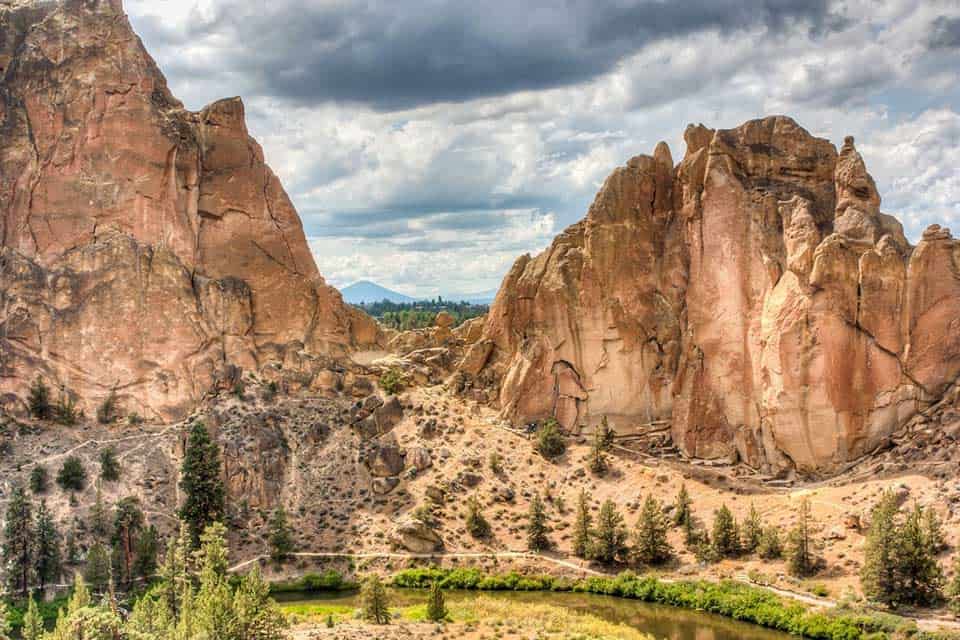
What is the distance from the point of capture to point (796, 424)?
6819 centimetres

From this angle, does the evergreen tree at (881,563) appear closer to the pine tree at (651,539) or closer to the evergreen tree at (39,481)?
the pine tree at (651,539)

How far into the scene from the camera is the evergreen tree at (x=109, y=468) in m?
73.6

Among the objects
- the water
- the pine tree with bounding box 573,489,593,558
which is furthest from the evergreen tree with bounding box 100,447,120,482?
the pine tree with bounding box 573,489,593,558

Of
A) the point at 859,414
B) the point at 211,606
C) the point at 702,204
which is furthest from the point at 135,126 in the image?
the point at 859,414

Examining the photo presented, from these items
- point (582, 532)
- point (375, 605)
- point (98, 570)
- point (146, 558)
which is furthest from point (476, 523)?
point (98, 570)

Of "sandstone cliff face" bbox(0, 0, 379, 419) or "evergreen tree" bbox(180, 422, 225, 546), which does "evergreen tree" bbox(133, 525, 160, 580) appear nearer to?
"evergreen tree" bbox(180, 422, 225, 546)

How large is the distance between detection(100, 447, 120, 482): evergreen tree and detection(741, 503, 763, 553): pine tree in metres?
48.9

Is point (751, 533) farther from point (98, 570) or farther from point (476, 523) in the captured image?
point (98, 570)

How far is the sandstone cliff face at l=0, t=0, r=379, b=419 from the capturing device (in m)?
80.2

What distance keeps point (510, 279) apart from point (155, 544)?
130 ft

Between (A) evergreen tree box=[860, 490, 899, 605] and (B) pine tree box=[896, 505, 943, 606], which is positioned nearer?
(B) pine tree box=[896, 505, 943, 606]

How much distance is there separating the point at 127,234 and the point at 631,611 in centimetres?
5436

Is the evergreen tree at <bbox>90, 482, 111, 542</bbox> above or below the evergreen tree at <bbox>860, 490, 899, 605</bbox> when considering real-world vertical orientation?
above

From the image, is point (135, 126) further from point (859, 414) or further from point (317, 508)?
point (859, 414)
